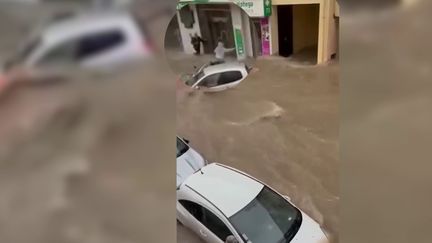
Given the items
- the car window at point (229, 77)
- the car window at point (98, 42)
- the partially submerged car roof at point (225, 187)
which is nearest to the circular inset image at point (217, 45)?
the car window at point (229, 77)

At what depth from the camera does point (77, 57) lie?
0.36 metres

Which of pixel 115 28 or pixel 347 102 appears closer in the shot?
pixel 115 28

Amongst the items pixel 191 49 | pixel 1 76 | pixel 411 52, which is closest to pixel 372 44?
pixel 411 52

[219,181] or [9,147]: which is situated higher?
[9,147]

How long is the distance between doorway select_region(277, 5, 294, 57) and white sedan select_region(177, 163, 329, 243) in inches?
8.2

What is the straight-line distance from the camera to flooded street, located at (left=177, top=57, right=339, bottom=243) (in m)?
0.60

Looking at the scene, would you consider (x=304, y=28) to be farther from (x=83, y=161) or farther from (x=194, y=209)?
(x=83, y=161)

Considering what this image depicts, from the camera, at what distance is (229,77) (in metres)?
0.66

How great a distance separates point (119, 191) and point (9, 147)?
8 centimetres

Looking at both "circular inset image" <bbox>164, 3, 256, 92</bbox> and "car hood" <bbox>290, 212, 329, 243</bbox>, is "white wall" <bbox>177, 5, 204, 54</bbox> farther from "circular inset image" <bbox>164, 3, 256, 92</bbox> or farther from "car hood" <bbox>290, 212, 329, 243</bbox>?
"car hood" <bbox>290, 212, 329, 243</bbox>

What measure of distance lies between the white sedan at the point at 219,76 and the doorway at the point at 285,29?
6 cm

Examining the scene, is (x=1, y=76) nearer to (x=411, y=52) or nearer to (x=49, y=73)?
(x=49, y=73)

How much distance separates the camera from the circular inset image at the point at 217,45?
0.60m

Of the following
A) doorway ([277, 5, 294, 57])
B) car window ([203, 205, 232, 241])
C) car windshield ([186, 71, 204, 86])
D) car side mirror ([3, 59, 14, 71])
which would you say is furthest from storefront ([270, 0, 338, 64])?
car side mirror ([3, 59, 14, 71])
